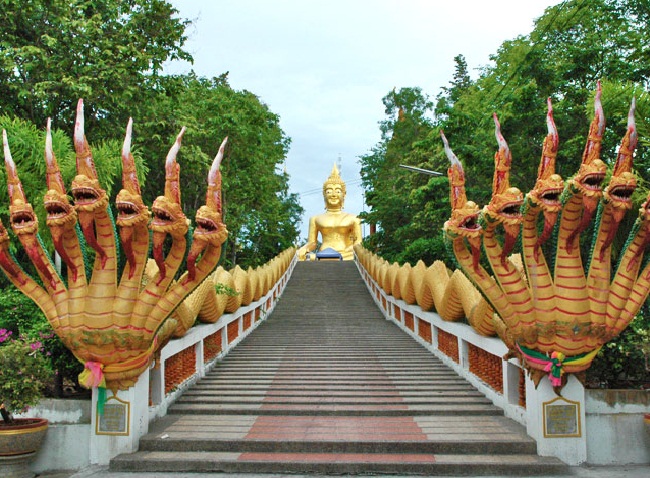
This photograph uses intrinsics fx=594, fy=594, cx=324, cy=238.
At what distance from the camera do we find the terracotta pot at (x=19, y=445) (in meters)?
6.39

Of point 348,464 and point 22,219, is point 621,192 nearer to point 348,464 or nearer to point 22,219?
point 348,464

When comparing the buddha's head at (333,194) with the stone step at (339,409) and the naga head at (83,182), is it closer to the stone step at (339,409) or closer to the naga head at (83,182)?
the stone step at (339,409)

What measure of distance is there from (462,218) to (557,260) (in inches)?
44.5

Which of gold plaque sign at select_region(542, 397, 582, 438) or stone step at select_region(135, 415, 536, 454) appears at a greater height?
gold plaque sign at select_region(542, 397, 582, 438)

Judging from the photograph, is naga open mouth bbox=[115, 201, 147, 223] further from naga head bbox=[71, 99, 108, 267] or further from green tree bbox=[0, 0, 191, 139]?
green tree bbox=[0, 0, 191, 139]

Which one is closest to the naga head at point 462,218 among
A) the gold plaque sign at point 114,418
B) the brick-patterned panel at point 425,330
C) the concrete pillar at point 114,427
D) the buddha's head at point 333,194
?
the concrete pillar at point 114,427

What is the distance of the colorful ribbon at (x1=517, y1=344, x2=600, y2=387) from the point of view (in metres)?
6.23

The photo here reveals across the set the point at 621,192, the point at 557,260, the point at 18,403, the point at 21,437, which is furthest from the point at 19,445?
the point at 621,192

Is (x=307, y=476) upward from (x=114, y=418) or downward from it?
downward

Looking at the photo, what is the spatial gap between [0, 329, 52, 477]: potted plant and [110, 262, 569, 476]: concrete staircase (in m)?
0.99

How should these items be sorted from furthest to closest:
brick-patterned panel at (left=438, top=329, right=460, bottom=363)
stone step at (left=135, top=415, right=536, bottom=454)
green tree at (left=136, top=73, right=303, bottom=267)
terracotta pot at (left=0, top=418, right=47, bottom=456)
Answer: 1. green tree at (left=136, top=73, right=303, bottom=267)
2. brick-patterned panel at (left=438, top=329, right=460, bottom=363)
3. stone step at (left=135, top=415, right=536, bottom=454)
4. terracotta pot at (left=0, top=418, right=47, bottom=456)

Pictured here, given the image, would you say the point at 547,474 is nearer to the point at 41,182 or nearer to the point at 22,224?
the point at 22,224

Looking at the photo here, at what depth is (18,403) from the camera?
6406 millimetres

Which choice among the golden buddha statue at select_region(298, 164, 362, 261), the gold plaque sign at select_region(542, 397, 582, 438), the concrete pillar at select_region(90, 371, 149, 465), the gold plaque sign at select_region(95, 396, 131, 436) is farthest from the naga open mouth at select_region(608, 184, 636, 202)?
the golden buddha statue at select_region(298, 164, 362, 261)
